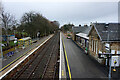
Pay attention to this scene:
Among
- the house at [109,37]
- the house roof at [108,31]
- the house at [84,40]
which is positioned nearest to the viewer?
the house at [109,37]

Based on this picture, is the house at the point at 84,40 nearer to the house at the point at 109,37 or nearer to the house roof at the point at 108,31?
the house roof at the point at 108,31

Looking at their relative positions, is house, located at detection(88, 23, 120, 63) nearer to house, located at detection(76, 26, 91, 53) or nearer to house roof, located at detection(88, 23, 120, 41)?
house roof, located at detection(88, 23, 120, 41)

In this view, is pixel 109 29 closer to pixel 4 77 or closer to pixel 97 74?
pixel 97 74

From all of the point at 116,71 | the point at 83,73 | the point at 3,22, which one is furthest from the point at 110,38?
the point at 3,22

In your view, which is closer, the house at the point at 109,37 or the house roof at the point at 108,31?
the house at the point at 109,37

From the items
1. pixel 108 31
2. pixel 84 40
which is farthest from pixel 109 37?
pixel 84 40

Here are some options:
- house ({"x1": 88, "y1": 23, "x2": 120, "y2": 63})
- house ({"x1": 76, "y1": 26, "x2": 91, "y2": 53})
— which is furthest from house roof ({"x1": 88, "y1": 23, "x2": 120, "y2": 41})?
house ({"x1": 76, "y1": 26, "x2": 91, "y2": 53})

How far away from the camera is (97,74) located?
8.95 meters

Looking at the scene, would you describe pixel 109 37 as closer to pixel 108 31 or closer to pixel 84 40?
pixel 108 31

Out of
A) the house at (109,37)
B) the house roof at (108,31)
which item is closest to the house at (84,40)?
the house roof at (108,31)

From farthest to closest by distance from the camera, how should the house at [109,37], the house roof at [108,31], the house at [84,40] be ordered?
the house at [84,40]
the house roof at [108,31]
the house at [109,37]

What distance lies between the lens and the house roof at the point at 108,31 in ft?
34.1

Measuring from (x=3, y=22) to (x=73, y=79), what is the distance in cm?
2405

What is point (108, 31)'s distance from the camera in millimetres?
11078
